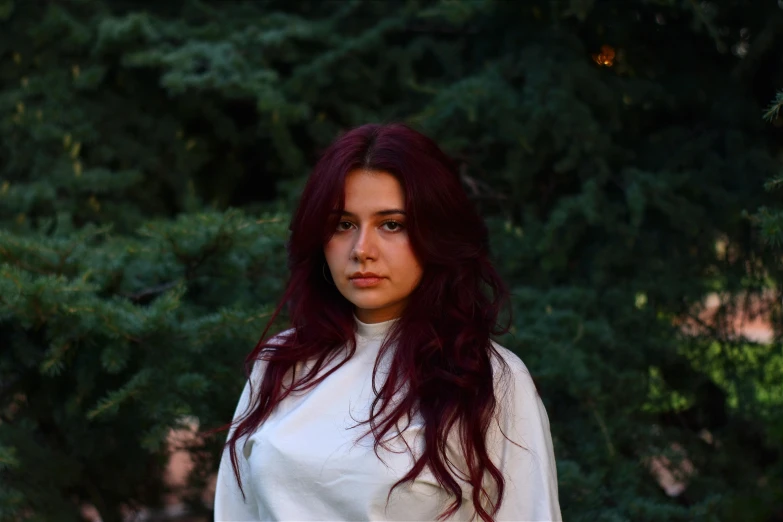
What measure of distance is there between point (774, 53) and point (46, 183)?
2.62 m

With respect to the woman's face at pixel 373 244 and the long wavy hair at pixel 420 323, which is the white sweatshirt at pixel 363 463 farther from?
the woman's face at pixel 373 244

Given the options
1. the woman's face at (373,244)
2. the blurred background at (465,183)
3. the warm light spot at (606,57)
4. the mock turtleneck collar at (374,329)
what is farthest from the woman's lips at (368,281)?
the warm light spot at (606,57)

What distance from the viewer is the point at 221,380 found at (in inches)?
103

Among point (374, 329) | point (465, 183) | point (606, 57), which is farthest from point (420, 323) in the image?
point (606, 57)

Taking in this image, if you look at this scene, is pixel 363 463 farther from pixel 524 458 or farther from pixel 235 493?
pixel 235 493

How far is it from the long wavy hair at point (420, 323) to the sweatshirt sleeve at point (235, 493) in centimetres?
2

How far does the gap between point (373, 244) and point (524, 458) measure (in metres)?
0.50

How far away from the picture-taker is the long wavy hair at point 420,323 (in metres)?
1.75

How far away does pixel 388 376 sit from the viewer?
184 cm

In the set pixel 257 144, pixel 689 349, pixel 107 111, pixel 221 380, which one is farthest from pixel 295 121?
pixel 689 349

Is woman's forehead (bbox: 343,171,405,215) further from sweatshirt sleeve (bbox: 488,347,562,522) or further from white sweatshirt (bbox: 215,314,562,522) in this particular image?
sweatshirt sleeve (bbox: 488,347,562,522)

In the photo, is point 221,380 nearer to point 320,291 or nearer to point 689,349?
point 320,291

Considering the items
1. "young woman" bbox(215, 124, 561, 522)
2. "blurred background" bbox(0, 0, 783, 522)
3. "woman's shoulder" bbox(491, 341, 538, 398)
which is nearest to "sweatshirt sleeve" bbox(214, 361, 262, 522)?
"young woman" bbox(215, 124, 561, 522)

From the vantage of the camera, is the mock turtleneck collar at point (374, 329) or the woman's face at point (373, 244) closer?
A: the woman's face at point (373, 244)
